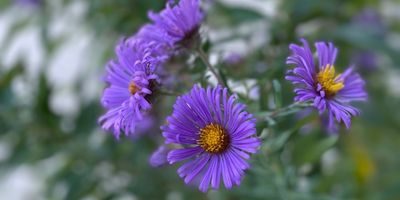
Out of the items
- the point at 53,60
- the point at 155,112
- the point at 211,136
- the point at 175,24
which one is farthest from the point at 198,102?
the point at 53,60

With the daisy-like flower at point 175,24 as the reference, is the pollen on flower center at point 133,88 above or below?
below

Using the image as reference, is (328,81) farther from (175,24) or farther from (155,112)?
(155,112)

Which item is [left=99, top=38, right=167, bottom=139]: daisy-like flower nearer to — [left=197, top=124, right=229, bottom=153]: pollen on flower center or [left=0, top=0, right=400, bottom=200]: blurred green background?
[left=197, top=124, right=229, bottom=153]: pollen on flower center

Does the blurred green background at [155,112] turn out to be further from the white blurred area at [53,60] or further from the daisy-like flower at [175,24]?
the daisy-like flower at [175,24]

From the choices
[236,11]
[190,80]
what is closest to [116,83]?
[190,80]

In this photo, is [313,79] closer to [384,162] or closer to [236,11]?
[236,11]

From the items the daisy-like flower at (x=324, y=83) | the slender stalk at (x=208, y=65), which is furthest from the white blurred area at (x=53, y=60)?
the daisy-like flower at (x=324, y=83)

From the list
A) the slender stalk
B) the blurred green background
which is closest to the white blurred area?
the blurred green background

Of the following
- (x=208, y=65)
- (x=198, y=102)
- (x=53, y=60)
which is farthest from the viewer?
(x=53, y=60)
